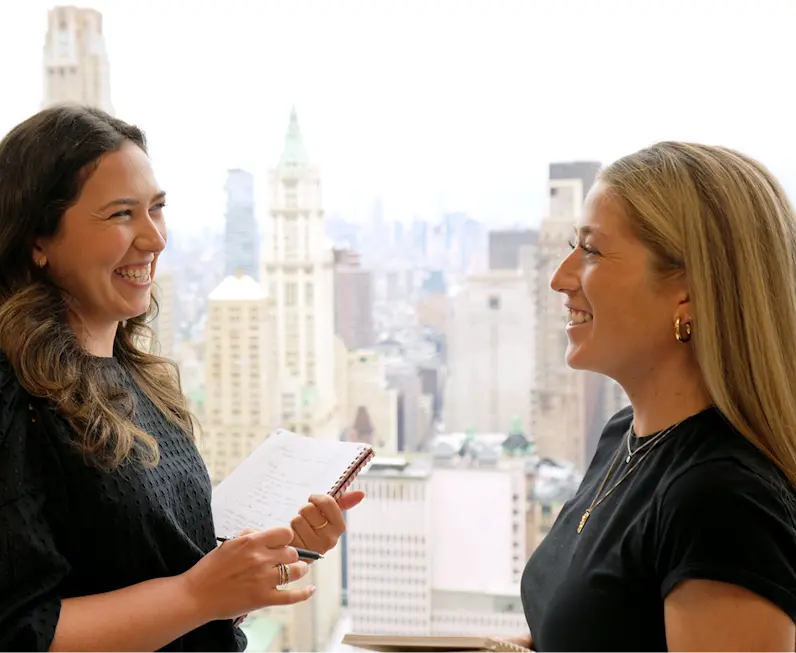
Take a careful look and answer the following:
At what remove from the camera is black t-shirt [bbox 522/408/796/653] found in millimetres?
992

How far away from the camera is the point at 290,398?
9.05 feet

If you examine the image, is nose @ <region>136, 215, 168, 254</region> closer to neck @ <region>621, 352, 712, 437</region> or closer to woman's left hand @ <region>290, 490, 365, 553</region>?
woman's left hand @ <region>290, 490, 365, 553</region>

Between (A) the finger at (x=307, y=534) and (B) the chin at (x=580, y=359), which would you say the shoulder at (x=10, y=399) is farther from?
(B) the chin at (x=580, y=359)

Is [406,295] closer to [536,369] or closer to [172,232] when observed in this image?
[536,369]

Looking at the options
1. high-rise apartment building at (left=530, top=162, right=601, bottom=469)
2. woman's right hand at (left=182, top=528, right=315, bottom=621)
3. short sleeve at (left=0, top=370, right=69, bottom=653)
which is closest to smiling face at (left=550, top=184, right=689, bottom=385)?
woman's right hand at (left=182, top=528, right=315, bottom=621)

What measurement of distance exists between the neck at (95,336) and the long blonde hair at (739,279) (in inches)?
31.1

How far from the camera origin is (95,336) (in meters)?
1.28

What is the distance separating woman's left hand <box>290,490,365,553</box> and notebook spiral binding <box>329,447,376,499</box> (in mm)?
19

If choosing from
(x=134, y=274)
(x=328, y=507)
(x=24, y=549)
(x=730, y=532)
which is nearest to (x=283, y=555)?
(x=328, y=507)

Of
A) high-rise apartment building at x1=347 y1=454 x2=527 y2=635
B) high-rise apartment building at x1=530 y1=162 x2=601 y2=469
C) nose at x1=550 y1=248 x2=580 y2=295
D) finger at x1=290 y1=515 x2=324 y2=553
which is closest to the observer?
nose at x1=550 y1=248 x2=580 y2=295

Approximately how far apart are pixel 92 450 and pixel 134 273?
274 millimetres

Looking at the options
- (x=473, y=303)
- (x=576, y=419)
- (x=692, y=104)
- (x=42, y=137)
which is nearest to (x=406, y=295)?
(x=473, y=303)

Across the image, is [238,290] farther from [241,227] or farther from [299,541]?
[299,541]

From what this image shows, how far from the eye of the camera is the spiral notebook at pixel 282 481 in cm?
142
